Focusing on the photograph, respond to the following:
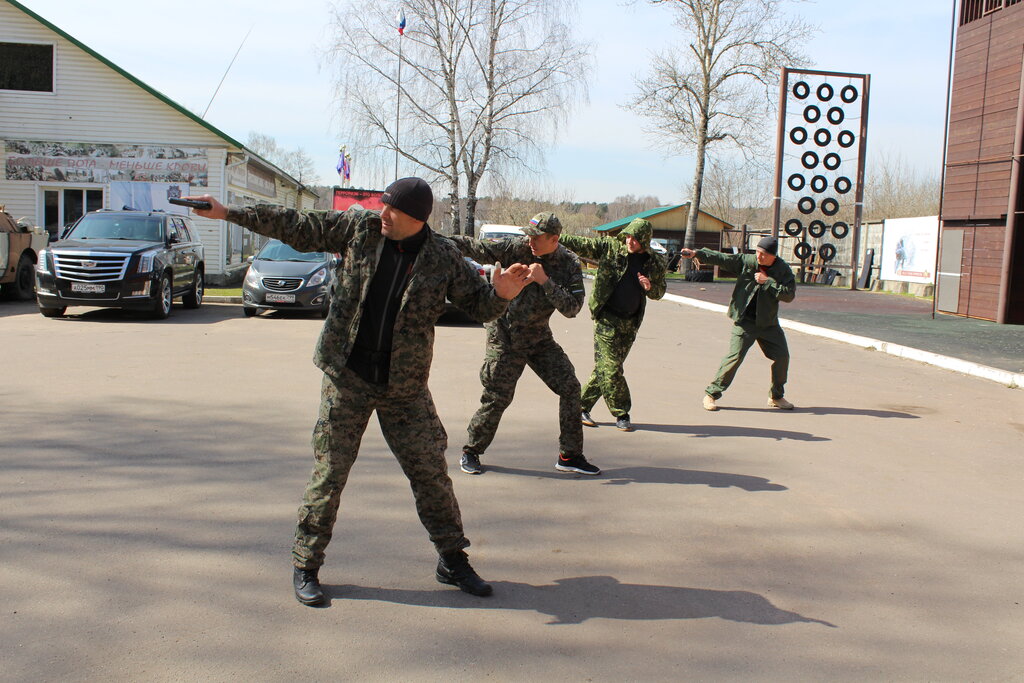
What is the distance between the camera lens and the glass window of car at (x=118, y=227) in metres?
16.0

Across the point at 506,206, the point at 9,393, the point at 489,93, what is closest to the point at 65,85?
the point at 489,93

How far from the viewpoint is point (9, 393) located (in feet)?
27.1

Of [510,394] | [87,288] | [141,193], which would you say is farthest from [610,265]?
[141,193]

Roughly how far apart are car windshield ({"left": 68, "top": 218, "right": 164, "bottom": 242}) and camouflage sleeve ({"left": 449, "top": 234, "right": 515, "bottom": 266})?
12399 mm

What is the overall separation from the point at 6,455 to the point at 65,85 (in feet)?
74.5

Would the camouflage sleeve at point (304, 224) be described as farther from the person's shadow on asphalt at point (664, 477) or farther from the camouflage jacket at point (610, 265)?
the camouflage jacket at point (610, 265)

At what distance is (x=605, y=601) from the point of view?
403 centimetres

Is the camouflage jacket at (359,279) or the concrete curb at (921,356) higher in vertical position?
the camouflage jacket at (359,279)

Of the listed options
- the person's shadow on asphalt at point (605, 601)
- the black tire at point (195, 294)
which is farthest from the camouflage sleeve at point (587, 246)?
the black tire at point (195, 294)

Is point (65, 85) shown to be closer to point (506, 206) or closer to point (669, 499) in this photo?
point (669, 499)

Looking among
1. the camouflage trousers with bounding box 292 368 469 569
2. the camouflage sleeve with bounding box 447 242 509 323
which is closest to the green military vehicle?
the camouflage trousers with bounding box 292 368 469 569

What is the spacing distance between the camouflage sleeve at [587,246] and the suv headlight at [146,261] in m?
10.0

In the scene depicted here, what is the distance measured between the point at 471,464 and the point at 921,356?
913cm

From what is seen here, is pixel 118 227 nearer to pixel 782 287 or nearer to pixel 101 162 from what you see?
pixel 101 162
